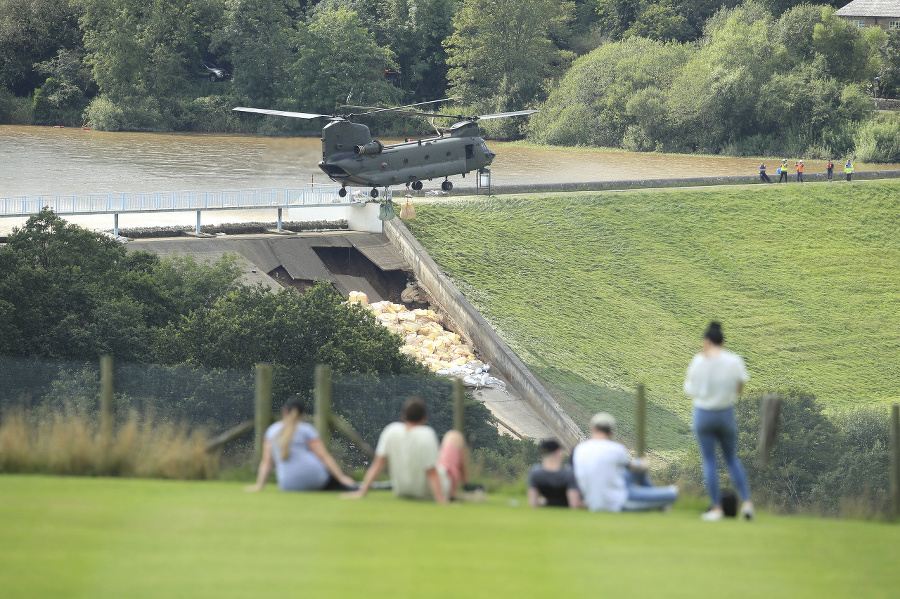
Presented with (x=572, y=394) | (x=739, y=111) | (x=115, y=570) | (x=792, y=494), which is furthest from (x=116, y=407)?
(x=739, y=111)

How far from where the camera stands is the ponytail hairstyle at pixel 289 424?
950 centimetres

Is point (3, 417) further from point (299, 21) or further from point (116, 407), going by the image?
point (299, 21)

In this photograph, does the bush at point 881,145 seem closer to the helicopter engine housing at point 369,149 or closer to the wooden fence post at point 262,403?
the helicopter engine housing at point 369,149

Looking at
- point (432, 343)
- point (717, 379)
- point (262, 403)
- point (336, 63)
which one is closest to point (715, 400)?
point (717, 379)

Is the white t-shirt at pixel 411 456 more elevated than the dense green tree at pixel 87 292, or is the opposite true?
the dense green tree at pixel 87 292

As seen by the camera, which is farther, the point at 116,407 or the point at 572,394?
the point at 572,394

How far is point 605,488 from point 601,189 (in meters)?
46.0

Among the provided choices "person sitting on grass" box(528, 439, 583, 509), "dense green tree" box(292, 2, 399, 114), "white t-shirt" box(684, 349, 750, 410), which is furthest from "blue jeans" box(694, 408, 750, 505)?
"dense green tree" box(292, 2, 399, 114)

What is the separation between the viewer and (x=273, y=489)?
10.1 meters

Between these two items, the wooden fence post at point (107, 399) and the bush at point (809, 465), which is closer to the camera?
the wooden fence post at point (107, 399)

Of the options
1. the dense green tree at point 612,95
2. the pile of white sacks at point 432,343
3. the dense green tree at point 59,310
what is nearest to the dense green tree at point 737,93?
the dense green tree at point 612,95

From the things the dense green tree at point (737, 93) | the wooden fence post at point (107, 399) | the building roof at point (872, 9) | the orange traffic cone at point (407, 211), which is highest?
the building roof at point (872, 9)

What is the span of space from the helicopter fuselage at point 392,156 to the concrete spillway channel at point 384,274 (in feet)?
9.20

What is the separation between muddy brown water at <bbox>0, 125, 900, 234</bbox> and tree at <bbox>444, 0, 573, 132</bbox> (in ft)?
26.8
